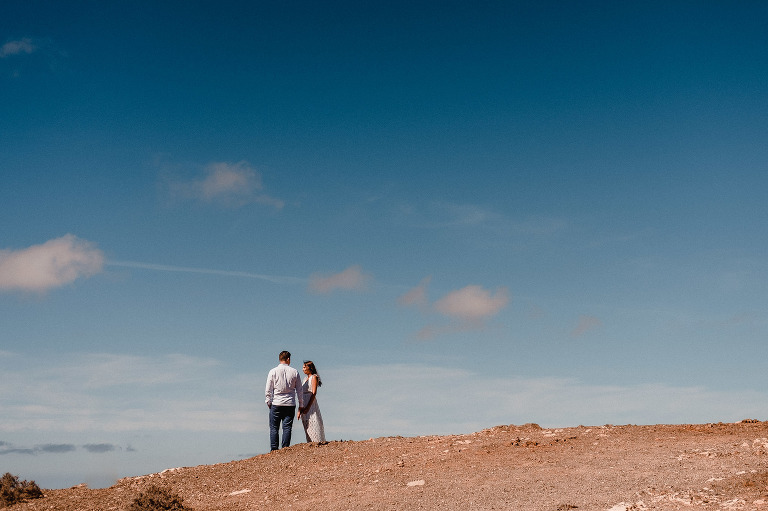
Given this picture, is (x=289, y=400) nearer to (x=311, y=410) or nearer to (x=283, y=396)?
(x=283, y=396)

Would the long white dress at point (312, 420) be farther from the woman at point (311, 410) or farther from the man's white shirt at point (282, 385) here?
the man's white shirt at point (282, 385)

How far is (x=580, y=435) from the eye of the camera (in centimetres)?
1584

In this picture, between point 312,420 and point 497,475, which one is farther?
point 312,420

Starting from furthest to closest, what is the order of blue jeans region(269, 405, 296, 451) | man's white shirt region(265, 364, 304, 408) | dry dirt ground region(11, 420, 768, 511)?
1. blue jeans region(269, 405, 296, 451)
2. man's white shirt region(265, 364, 304, 408)
3. dry dirt ground region(11, 420, 768, 511)

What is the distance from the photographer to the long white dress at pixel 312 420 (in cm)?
1792

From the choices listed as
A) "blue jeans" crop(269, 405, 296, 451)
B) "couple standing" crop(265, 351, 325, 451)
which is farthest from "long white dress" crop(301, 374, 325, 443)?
"blue jeans" crop(269, 405, 296, 451)

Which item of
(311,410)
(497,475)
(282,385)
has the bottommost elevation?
(497,475)

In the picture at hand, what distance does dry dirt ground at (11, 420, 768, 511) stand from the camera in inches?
456

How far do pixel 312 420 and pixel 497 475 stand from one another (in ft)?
20.3

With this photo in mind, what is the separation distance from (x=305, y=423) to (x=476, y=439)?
15.1ft

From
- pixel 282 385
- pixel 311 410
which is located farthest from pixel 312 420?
pixel 282 385

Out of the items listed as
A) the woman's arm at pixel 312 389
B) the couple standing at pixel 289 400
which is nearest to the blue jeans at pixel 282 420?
the couple standing at pixel 289 400

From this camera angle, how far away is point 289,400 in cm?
1758

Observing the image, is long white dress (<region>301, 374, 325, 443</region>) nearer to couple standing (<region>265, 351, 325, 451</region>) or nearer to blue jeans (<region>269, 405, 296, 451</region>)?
couple standing (<region>265, 351, 325, 451</region>)
